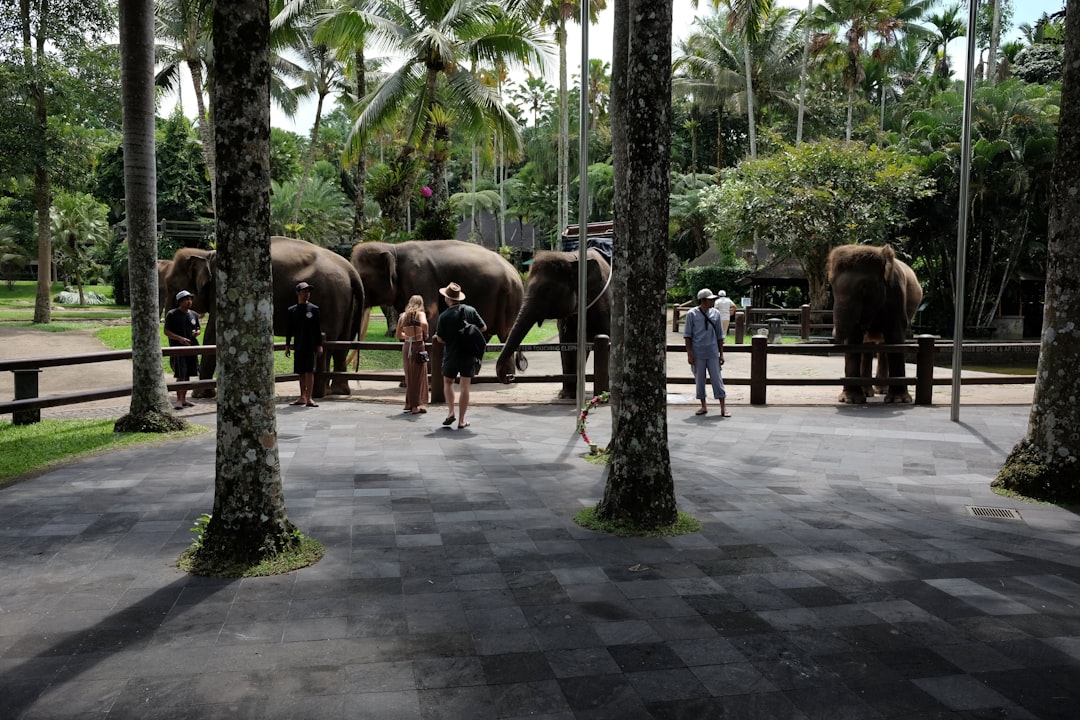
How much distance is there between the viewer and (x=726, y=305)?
995 inches

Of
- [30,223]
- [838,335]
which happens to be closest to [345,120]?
[30,223]

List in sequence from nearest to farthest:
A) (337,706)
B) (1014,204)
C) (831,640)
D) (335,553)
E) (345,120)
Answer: (337,706) → (831,640) → (335,553) → (1014,204) → (345,120)

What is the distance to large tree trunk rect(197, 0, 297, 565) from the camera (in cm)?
470

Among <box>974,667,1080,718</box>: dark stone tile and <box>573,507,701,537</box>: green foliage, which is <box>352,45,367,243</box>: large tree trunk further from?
<box>974,667,1080,718</box>: dark stone tile

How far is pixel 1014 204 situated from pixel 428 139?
65.2 ft

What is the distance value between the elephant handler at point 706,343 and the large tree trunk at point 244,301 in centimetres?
732

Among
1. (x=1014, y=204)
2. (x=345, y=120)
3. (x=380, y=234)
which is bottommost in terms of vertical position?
(x=380, y=234)

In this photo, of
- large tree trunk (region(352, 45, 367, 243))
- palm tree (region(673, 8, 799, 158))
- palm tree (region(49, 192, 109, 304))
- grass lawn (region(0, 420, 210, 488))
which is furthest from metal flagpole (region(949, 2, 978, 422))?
palm tree (region(49, 192, 109, 304))

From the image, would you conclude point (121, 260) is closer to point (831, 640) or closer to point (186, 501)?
point (186, 501)

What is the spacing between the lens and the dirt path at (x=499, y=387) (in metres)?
12.9

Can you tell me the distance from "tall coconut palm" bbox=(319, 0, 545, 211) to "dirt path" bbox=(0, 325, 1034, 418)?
20.2 feet

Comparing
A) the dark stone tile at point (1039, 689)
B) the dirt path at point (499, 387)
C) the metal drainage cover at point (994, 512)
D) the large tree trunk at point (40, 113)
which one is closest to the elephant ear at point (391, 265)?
the dirt path at point (499, 387)

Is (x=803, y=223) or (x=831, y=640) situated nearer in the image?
(x=831, y=640)

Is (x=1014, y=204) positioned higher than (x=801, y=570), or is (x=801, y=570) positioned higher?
(x=1014, y=204)
